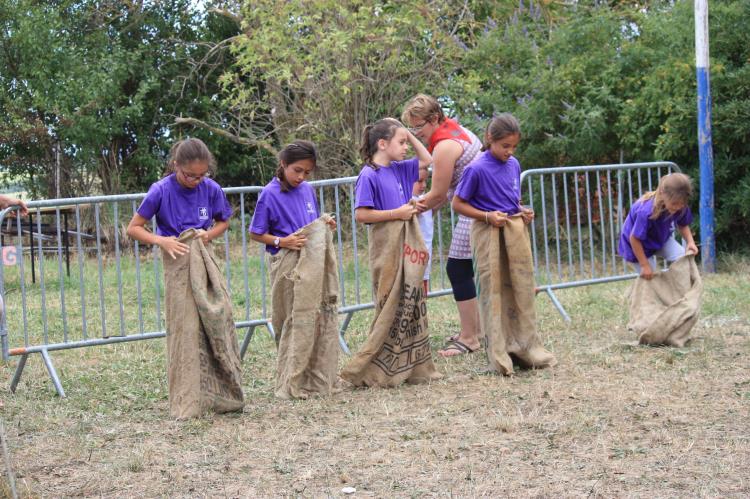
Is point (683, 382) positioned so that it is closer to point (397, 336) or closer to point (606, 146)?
point (397, 336)

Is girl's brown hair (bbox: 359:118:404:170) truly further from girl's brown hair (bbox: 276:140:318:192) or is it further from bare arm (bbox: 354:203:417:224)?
girl's brown hair (bbox: 276:140:318:192)

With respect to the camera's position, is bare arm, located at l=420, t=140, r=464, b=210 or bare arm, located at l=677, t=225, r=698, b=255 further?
bare arm, located at l=677, t=225, r=698, b=255

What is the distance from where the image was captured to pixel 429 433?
202 inches

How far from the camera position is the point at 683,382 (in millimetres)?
6098

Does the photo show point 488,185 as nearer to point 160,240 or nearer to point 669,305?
point 669,305

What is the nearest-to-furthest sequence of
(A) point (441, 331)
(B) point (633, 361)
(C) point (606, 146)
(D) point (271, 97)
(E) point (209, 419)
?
(E) point (209, 419)
(B) point (633, 361)
(A) point (441, 331)
(C) point (606, 146)
(D) point (271, 97)

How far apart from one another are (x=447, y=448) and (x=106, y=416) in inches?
83.1

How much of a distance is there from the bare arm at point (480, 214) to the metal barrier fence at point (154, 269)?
1.22m

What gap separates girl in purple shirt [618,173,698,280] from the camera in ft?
23.5

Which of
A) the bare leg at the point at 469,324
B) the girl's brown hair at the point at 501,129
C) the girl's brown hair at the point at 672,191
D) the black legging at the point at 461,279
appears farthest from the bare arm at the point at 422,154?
the girl's brown hair at the point at 672,191

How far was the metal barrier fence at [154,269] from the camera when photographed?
695 centimetres

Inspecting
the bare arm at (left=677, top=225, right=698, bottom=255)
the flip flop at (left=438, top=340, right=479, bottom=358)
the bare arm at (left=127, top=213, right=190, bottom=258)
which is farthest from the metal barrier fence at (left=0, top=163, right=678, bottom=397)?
the bare arm at (left=677, top=225, right=698, bottom=255)

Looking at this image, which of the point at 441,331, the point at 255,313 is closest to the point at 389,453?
the point at 441,331

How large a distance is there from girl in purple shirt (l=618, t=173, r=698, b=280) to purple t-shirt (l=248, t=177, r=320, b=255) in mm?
2574
